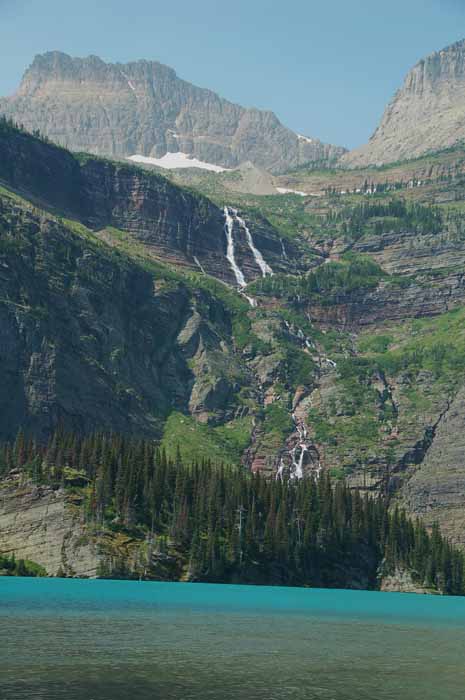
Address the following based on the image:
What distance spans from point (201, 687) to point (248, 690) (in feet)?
10.2

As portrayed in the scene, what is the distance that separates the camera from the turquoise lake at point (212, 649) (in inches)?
2621

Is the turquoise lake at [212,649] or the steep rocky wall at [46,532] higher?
the steep rocky wall at [46,532]

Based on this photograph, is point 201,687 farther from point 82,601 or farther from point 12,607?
point 82,601

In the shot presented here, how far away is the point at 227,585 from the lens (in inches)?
7215

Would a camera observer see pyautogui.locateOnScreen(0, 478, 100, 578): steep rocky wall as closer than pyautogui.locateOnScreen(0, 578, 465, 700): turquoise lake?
No

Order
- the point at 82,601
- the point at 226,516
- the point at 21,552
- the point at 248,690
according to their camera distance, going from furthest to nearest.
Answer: the point at 226,516 < the point at 21,552 < the point at 82,601 < the point at 248,690

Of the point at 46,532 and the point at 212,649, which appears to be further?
the point at 46,532

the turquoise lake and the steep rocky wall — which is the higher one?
the steep rocky wall

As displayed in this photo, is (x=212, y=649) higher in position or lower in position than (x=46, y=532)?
lower

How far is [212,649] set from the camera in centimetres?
8494

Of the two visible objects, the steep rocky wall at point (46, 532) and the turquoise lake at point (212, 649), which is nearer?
the turquoise lake at point (212, 649)

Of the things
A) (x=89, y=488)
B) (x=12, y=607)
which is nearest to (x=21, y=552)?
(x=89, y=488)

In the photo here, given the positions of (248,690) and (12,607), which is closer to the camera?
(248,690)

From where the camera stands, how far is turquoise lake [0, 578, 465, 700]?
6656 cm
